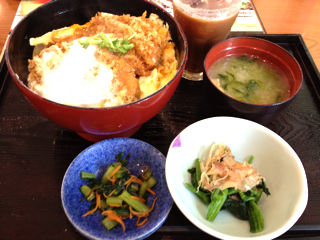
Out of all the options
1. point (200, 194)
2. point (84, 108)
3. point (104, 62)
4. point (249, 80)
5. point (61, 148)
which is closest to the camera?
point (84, 108)

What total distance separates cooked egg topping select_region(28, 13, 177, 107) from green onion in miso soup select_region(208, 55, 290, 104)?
0.37 m

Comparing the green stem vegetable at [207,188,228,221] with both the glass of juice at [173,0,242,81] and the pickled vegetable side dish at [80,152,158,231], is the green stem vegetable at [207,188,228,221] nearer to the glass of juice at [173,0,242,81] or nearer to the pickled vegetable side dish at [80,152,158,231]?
the pickled vegetable side dish at [80,152,158,231]

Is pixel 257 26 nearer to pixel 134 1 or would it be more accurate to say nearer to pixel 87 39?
pixel 134 1

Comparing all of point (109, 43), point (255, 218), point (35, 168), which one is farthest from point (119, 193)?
point (109, 43)

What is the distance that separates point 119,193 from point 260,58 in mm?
1197

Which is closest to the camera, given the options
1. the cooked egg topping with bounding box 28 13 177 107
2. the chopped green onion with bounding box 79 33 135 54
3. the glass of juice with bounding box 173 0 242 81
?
the cooked egg topping with bounding box 28 13 177 107

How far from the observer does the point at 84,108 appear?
2.94 feet

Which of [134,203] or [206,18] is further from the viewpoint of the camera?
[206,18]

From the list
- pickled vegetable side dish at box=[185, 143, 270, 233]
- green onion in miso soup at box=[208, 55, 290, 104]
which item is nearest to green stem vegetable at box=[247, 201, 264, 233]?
pickled vegetable side dish at box=[185, 143, 270, 233]

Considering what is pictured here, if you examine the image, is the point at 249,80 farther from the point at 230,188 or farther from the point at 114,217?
the point at 114,217

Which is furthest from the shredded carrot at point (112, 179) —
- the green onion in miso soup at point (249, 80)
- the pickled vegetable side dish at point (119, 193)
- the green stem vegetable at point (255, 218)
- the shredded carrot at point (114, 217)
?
the green onion in miso soup at point (249, 80)

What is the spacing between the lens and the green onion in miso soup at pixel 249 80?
1.34 m

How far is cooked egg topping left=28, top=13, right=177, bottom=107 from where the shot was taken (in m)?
1.04

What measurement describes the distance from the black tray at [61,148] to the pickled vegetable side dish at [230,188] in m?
0.15
